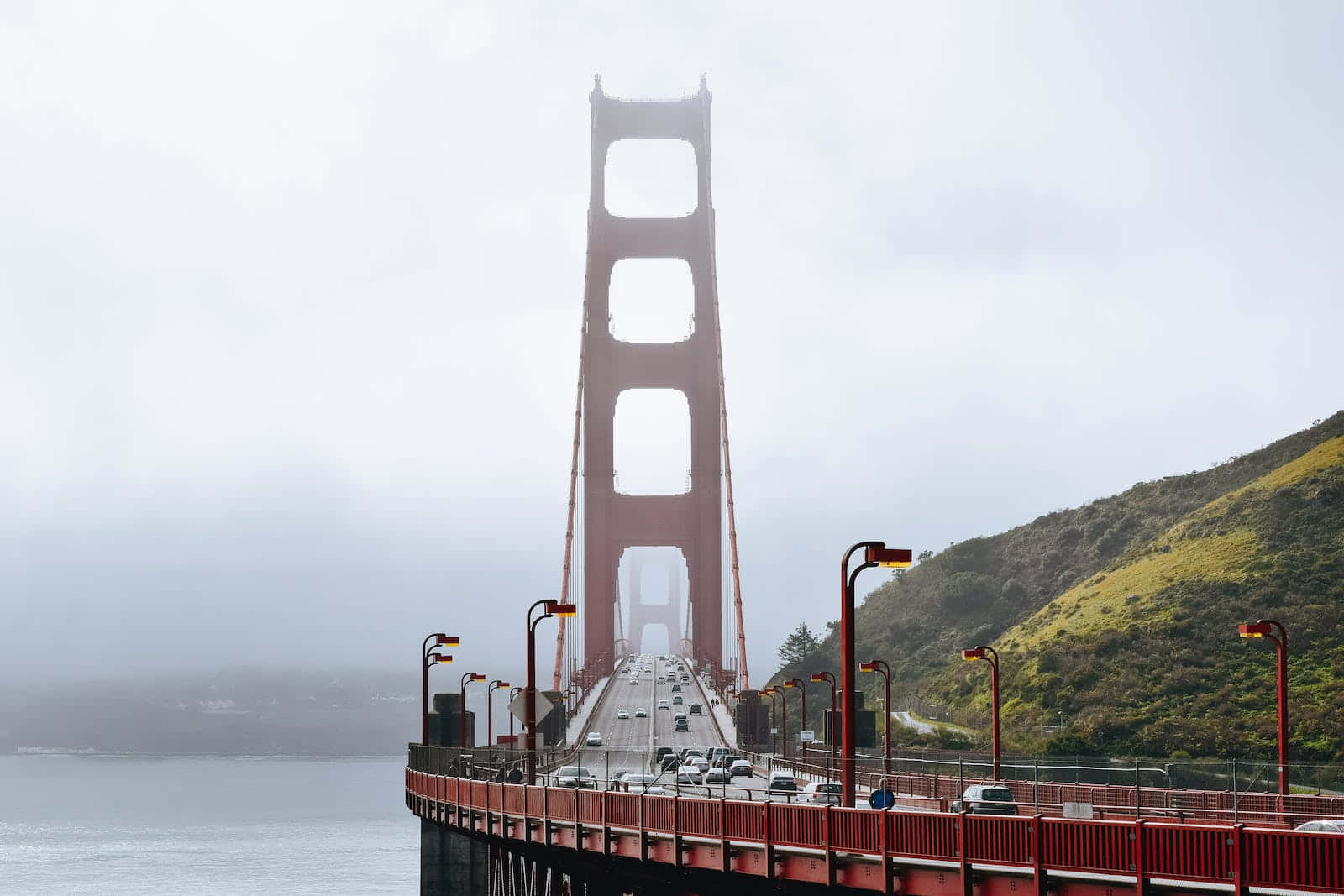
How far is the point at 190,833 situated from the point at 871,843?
170499 mm

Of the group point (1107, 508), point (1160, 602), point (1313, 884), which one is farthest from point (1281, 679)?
point (1107, 508)

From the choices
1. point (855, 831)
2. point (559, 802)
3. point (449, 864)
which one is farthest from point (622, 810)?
point (449, 864)

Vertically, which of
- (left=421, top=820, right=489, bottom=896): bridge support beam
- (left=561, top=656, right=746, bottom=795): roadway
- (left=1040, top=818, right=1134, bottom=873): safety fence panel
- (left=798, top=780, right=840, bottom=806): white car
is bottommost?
(left=421, top=820, right=489, bottom=896): bridge support beam

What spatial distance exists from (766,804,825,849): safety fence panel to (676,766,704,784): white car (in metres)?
14.1

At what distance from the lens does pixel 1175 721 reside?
70312 mm

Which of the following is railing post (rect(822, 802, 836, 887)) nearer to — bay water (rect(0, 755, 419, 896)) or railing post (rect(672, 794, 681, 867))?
railing post (rect(672, 794, 681, 867))

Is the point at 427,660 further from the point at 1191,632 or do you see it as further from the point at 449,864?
the point at 1191,632

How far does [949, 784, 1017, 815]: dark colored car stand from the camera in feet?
A: 108

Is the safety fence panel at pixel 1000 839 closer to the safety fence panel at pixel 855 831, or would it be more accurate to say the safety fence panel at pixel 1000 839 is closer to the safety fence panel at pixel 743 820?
the safety fence panel at pixel 855 831

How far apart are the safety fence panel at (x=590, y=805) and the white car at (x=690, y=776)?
6.13 metres

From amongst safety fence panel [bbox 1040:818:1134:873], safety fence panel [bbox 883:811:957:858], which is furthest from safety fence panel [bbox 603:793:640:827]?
safety fence panel [bbox 1040:818:1134:873]

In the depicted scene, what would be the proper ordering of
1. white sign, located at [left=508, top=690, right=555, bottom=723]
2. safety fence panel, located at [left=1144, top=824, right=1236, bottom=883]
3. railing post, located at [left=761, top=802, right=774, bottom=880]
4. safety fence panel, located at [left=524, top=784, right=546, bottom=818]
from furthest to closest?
safety fence panel, located at [left=524, top=784, right=546, bottom=818], white sign, located at [left=508, top=690, right=555, bottom=723], railing post, located at [left=761, top=802, right=774, bottom=880], safety fence panel, located at [left=1144, top=824, right=1236, bottom=883]

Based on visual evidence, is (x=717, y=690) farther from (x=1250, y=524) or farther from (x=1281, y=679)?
(x=1281, y=679)

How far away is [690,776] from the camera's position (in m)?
49.6
